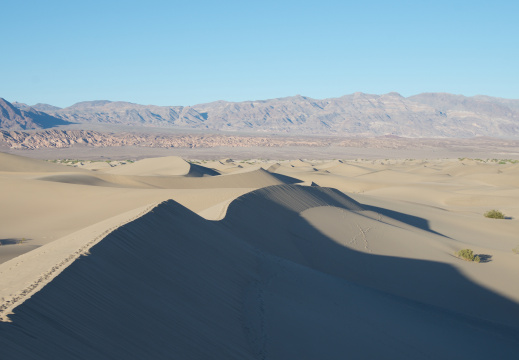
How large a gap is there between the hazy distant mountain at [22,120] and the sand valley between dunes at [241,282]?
153342mm

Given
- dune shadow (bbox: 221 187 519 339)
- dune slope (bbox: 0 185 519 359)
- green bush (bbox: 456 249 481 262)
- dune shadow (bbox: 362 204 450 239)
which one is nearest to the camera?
dune slope (bbox: 0 185 519 359)

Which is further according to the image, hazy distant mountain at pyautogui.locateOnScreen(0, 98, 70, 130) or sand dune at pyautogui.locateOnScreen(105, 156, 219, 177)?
hazy distant mountain at pyautogui.locateOnScreen(0, 98, 70, 130)

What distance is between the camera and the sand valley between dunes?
20.0 ft

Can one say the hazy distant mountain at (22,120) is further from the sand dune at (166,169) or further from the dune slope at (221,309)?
the dune slope at (221,309)

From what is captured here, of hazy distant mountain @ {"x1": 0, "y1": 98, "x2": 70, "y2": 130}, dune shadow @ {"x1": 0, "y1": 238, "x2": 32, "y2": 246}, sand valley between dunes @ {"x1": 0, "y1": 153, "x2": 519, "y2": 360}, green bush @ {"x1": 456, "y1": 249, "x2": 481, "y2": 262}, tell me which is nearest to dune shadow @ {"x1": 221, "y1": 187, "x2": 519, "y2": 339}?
sand valley between dunes @ {"x1": 0, "y1": 153, "x2": 519, "y2": 360}

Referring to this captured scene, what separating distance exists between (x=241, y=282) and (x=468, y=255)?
9699mm

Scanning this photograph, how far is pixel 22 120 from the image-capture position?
168 metres

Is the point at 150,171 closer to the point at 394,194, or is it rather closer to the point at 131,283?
the point at 394,194

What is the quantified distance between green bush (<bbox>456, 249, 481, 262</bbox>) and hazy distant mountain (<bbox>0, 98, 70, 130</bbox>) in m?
162

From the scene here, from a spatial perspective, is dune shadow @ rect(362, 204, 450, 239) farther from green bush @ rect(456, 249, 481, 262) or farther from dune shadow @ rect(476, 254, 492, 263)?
green bush @ rect(456, 249, 481, 262)

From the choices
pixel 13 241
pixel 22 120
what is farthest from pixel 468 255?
pixel 22 120

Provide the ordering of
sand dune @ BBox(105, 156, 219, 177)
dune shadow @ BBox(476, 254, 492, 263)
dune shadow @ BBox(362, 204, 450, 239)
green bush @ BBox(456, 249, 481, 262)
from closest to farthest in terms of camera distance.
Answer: green bush @ BBox(456, 249, 481, 262), dune shadow @ BBox(476, 254, 492, 263), dune shadow @ BBox(362, 204, 450, 239), sand dune @ BBox(105, 156, 219, 177)

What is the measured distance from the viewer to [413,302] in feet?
40.4

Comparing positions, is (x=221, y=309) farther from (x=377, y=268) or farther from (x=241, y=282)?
(x=377, y=268)
